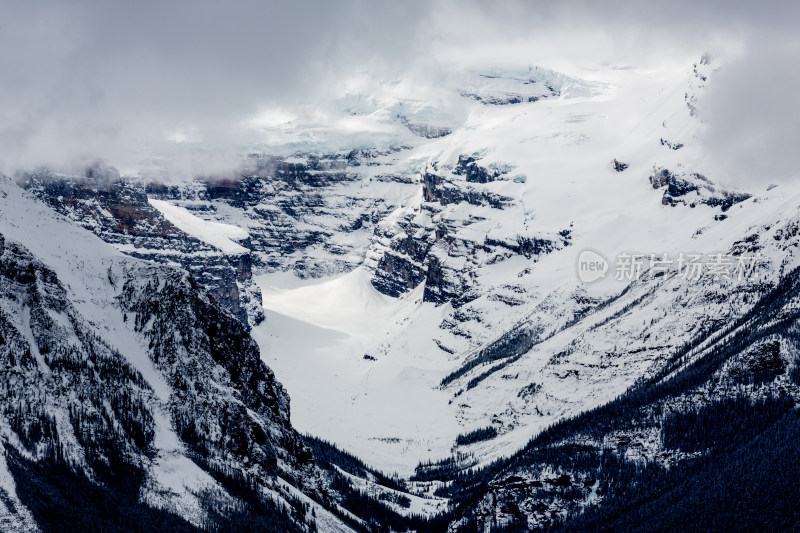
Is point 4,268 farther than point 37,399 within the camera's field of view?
Yes

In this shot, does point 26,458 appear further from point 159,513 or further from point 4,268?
point 4,268

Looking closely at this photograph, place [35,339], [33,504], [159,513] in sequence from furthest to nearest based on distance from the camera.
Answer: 1. [35,339]
2. [159,513]
3. [33,504]

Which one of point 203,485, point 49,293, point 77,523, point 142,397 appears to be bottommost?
point 77,523

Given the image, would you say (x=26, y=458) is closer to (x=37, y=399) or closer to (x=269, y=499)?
(x=37, y=399)

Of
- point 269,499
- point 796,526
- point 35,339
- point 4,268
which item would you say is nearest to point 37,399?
point 35,339

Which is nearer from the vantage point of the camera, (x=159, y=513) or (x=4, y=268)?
(x=159, y=513)

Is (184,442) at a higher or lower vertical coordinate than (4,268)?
lower

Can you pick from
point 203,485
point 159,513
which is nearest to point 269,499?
point 203,485

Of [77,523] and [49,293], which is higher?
[49,293]

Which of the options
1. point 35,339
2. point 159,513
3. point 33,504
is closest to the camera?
point 33,504
